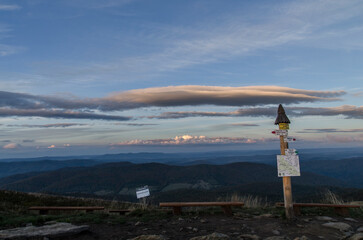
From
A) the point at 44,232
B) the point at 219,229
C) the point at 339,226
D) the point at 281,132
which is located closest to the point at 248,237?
the point at 219,229

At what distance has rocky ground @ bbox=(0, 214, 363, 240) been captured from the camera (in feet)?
25.3

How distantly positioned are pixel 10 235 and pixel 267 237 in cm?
665

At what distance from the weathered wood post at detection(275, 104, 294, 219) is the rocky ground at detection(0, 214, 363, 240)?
36 centimetres

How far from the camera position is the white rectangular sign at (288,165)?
31.3 ft

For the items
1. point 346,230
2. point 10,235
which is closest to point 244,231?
point 346,230

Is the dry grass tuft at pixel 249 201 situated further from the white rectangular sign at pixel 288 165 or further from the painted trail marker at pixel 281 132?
the painted trail marker at pixel 281 132

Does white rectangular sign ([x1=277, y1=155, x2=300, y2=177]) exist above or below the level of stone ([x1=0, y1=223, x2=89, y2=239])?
above

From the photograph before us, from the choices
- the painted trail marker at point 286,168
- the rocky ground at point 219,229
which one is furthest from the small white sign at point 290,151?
the rocky ground at point 219,229

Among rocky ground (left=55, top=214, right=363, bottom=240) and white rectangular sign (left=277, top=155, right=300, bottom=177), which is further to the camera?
white rectangular sign (left=277, top=155, right=300, bottom=177)

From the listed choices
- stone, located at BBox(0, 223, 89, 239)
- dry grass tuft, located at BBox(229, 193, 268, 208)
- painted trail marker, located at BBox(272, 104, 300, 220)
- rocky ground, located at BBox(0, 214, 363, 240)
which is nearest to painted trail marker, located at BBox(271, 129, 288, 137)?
painted trail marker, located at BBox(272, 104, 300, 220)

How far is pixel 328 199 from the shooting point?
15.0 meters

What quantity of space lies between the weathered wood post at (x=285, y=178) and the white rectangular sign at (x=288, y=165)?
0.19 meters

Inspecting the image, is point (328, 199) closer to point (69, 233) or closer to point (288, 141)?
point (288, 141)

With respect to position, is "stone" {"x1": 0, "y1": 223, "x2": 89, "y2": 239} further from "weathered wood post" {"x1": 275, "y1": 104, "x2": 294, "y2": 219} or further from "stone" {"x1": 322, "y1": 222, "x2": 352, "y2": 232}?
"stone" {"x1": 322, "y1": 222, "x2": 352, "y2": 232}
